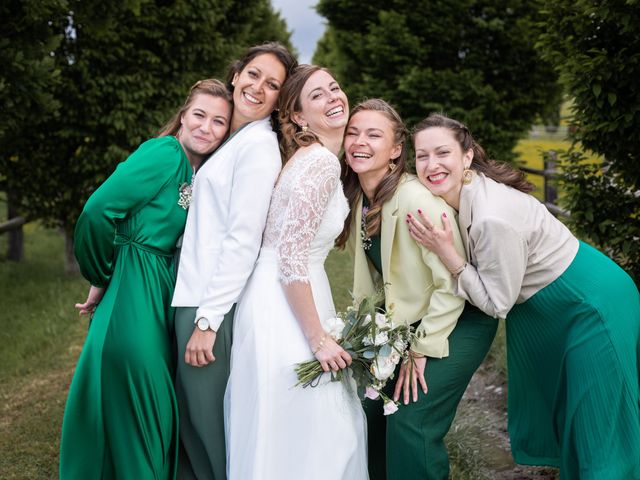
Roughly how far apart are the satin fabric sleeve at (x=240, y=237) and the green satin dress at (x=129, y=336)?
33 centimetres

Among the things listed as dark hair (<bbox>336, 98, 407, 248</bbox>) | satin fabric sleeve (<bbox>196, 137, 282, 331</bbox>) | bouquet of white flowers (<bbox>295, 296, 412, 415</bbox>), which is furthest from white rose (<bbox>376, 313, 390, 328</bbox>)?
satin fabric sleeve (<bbox>196, 137, 282, 331</bbox>)

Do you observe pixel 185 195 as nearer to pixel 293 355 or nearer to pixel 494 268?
pixel 293 355

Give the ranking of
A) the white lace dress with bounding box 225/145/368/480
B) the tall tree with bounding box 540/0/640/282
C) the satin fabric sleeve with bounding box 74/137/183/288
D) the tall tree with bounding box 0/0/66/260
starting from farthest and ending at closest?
the tall tree with bounding box 0/0/66/260, the tall tree with bounding box 540/0/640/282, the satin fabric sleeve with bounding box 74/137/183/288, the white lace dress with bounding box 225/145/368/480

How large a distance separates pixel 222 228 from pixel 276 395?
2.64 feet

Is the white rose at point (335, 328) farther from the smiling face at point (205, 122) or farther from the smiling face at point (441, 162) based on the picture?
the smiling face at point (205, 122)

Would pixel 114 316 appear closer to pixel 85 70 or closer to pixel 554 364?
pixel 554 364

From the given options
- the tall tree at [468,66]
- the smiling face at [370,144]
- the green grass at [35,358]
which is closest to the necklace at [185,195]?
the smiling face at [370,144]

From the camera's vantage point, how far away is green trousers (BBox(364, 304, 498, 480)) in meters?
3.10

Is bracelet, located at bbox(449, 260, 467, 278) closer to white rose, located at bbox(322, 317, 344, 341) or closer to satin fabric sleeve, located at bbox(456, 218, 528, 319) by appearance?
satin fabric sleeve, located at bbox(456, 218, 528, 319)

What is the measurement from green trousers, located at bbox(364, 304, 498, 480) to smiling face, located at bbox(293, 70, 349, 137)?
115 cm

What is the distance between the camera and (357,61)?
42.7ft

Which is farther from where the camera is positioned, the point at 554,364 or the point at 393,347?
the point at 554,364

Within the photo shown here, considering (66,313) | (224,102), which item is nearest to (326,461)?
(224,102)

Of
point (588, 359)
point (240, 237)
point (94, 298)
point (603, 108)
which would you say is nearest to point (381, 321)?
point (240, 237)
